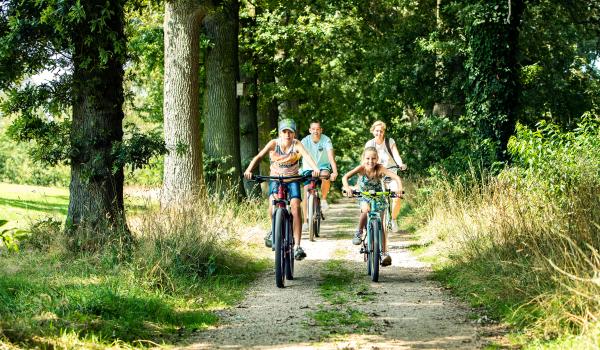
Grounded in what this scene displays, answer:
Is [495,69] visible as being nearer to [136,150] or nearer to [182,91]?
[182,91]

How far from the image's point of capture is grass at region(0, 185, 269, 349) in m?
6.48

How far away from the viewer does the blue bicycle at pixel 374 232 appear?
10.2m

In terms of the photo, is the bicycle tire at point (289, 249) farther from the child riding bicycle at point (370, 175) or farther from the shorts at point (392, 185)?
the shorts at point (392, 185)

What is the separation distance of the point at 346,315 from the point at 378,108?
17.2 meters

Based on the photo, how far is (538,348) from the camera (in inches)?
242

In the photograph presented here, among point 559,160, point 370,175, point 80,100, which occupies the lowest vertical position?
point 370,175

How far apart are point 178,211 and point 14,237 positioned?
5591 millimetres

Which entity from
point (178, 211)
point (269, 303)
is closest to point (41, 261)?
point (178, 211)

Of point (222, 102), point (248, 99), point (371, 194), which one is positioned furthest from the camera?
point (248, 99)

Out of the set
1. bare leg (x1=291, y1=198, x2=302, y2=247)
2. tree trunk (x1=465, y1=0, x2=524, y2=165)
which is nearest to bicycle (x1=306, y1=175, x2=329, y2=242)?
tree trunk (x1=465, y1=0, x2=524, y2=165)

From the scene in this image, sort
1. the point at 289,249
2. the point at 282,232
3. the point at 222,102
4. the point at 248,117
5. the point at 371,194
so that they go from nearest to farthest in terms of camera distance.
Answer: the point at 282,232
the point at 289,249
the point at 371,194
the point at 222,102
the point at 248,117

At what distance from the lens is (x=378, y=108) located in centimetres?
2478

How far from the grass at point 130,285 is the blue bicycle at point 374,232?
164 cm

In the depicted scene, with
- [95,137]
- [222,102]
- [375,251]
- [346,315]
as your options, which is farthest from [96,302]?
[222,102]
